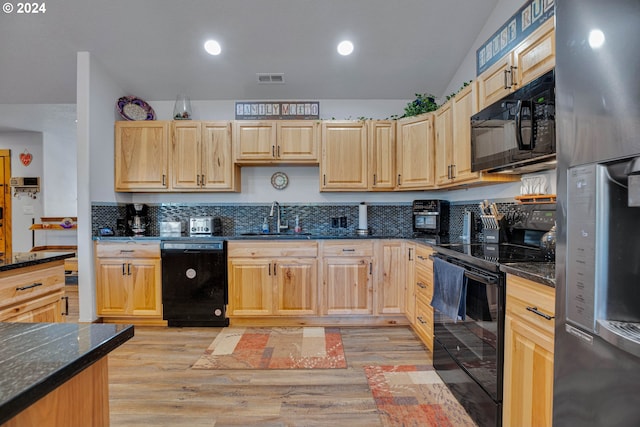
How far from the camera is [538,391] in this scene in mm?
1272

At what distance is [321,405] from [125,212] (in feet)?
10.1

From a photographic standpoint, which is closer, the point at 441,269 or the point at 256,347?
the point at 441,269

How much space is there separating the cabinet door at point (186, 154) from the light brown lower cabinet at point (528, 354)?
3074 mm

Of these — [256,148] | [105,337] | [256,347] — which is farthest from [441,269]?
[256,148]

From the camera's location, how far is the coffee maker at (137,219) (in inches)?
140

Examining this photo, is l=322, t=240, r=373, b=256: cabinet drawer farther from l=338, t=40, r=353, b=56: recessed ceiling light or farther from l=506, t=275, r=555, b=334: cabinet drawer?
l=338, t=40, r=353, b=56: recessed ceiling light

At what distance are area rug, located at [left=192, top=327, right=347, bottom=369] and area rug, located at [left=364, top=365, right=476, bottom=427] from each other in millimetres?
344

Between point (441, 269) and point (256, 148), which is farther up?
point (256, 148)

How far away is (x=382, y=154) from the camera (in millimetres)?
3379

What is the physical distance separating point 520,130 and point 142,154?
3494mm

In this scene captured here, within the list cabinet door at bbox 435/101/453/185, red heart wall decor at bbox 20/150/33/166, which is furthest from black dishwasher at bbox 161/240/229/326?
red heart wall decor at bbox 20/150/33/166

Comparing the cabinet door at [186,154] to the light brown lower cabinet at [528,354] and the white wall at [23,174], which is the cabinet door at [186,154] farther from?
the white wall at [23,174]

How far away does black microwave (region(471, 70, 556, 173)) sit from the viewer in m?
1.59

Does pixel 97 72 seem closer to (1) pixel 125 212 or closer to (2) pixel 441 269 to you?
(1) pixel 125 212
